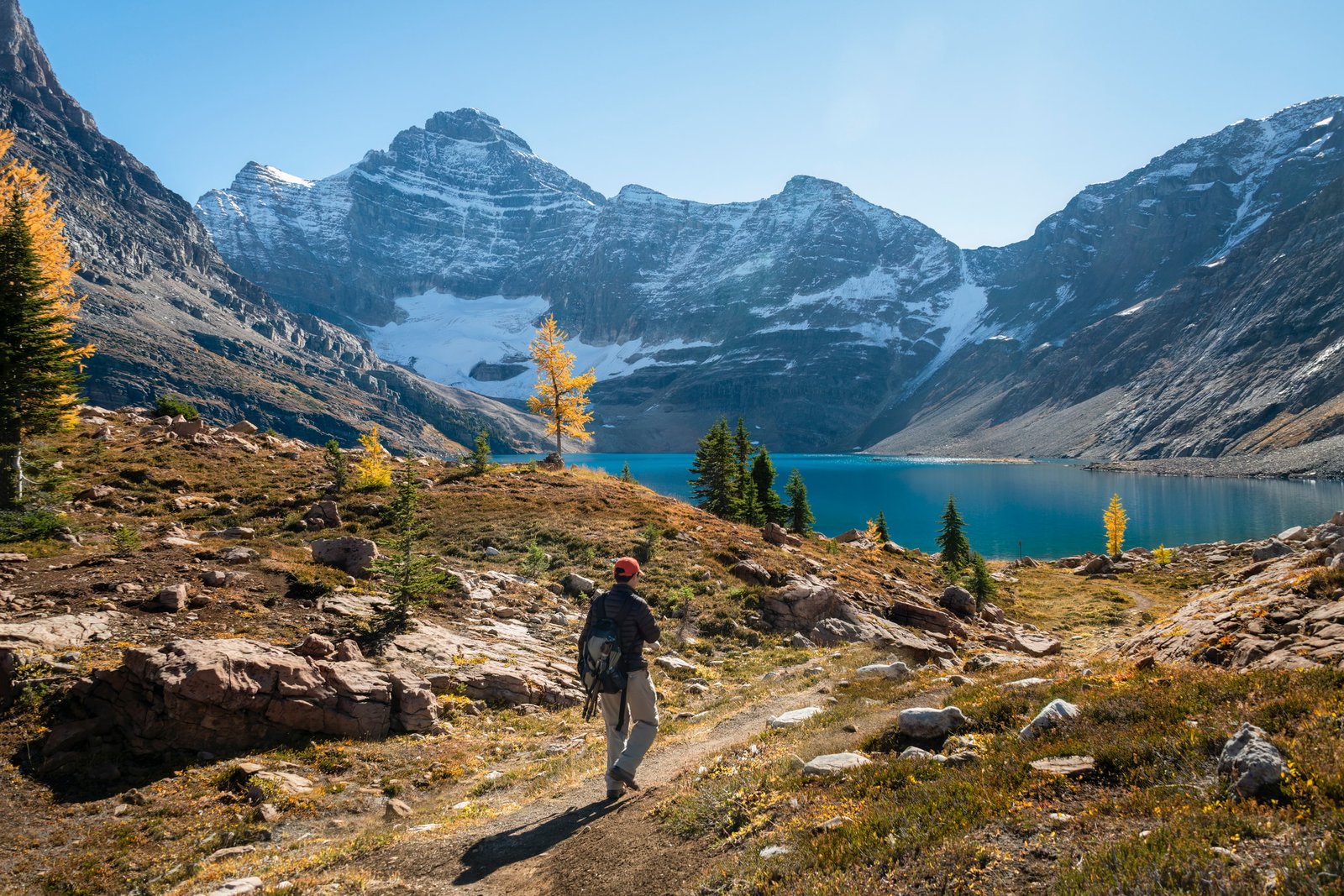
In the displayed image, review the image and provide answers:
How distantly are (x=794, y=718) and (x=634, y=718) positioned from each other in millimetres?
3075

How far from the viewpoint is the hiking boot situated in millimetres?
8281

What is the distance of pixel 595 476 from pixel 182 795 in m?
30.9

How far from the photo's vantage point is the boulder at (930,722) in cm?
771

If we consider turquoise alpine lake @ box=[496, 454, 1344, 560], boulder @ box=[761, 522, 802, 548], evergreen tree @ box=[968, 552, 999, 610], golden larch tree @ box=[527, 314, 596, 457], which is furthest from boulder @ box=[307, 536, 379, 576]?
turquoise alpine lake @ box=[496, 454, 1344, 560]

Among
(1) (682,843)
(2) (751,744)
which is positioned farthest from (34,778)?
(2) (751,744)

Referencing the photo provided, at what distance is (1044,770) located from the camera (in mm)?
5934

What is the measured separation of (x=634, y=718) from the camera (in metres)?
8.67

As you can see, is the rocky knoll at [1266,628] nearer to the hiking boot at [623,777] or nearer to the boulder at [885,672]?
the boulder at [885,672]

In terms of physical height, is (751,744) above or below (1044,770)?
below

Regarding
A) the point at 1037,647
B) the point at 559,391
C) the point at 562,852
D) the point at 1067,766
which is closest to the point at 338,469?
the point at 559,391

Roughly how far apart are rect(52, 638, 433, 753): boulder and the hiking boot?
531 centimetres

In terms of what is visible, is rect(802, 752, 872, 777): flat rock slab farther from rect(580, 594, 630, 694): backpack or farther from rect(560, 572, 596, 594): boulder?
rect(560, 572, 596, 594): boulder

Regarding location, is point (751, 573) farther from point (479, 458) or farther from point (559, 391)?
point (559, 391)

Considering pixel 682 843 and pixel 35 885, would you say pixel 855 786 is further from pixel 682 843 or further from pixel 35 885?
pixel 35 885
